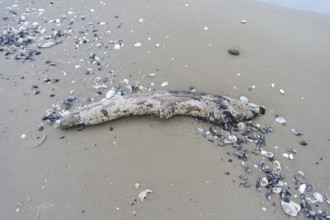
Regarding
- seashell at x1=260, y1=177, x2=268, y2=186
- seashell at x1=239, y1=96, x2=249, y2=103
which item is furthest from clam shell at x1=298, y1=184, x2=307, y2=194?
seashell at x1=239, y1=96, x2=249, y2=103

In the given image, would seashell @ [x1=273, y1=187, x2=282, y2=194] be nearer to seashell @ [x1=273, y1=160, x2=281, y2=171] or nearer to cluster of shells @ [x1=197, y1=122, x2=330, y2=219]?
cluster of shells @ [x1=197, y1=122, x2=330, y2=219]

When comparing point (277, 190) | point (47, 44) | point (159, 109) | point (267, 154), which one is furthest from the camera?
point (47, 44)

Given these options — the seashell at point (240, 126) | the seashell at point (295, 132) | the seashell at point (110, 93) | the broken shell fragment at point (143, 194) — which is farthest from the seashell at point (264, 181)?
the seashell at point (110, 93)

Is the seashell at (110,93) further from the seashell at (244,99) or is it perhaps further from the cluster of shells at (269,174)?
the seashell at (244,99)

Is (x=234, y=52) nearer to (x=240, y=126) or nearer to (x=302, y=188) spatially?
(x=240, y=126)

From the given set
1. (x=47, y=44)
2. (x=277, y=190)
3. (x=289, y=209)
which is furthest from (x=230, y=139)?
(x=47, y=44)

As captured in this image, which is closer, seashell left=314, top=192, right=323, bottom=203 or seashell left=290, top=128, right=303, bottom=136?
seashell left=314, top=192, right=323, bottom=203
